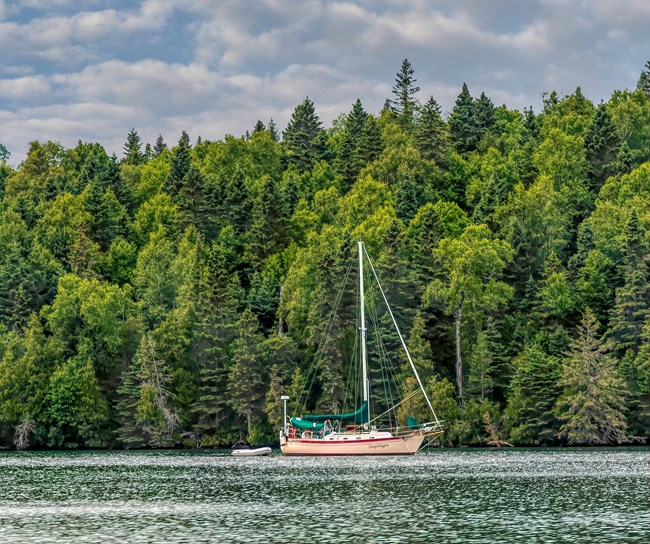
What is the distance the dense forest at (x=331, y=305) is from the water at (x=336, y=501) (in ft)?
91.4

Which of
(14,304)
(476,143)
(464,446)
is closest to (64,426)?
(14,304)

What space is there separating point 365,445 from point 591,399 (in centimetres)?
2683

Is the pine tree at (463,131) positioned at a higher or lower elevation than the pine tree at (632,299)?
higher

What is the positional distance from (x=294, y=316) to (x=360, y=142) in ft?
232

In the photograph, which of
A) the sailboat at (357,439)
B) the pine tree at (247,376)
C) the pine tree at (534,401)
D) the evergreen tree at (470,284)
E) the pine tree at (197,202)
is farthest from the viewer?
the pine tree at (197,202)

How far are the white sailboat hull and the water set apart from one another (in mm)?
4035

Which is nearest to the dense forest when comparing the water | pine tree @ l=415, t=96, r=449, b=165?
pine tree @ l=415, t=96, r=449, b=165

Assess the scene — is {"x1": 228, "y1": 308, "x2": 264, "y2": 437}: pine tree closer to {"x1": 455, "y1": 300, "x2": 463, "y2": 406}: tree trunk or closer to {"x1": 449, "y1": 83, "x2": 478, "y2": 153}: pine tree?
{"x1": 455, "y1": 300, "x2": 463, "y2": 406}: tree trunk

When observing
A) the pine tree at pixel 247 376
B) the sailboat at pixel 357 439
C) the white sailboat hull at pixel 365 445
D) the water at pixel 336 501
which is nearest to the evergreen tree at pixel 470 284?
the pine tree at pixel 247 376

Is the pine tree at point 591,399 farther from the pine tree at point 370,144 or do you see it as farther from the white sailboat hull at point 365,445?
the pine tree at point 370,144

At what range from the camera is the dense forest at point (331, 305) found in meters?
117

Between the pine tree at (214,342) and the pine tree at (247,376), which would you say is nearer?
the pine tree at (247,376)

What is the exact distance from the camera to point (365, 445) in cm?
9400

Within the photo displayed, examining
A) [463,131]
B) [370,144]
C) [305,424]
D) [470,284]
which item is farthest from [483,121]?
[305,424]
